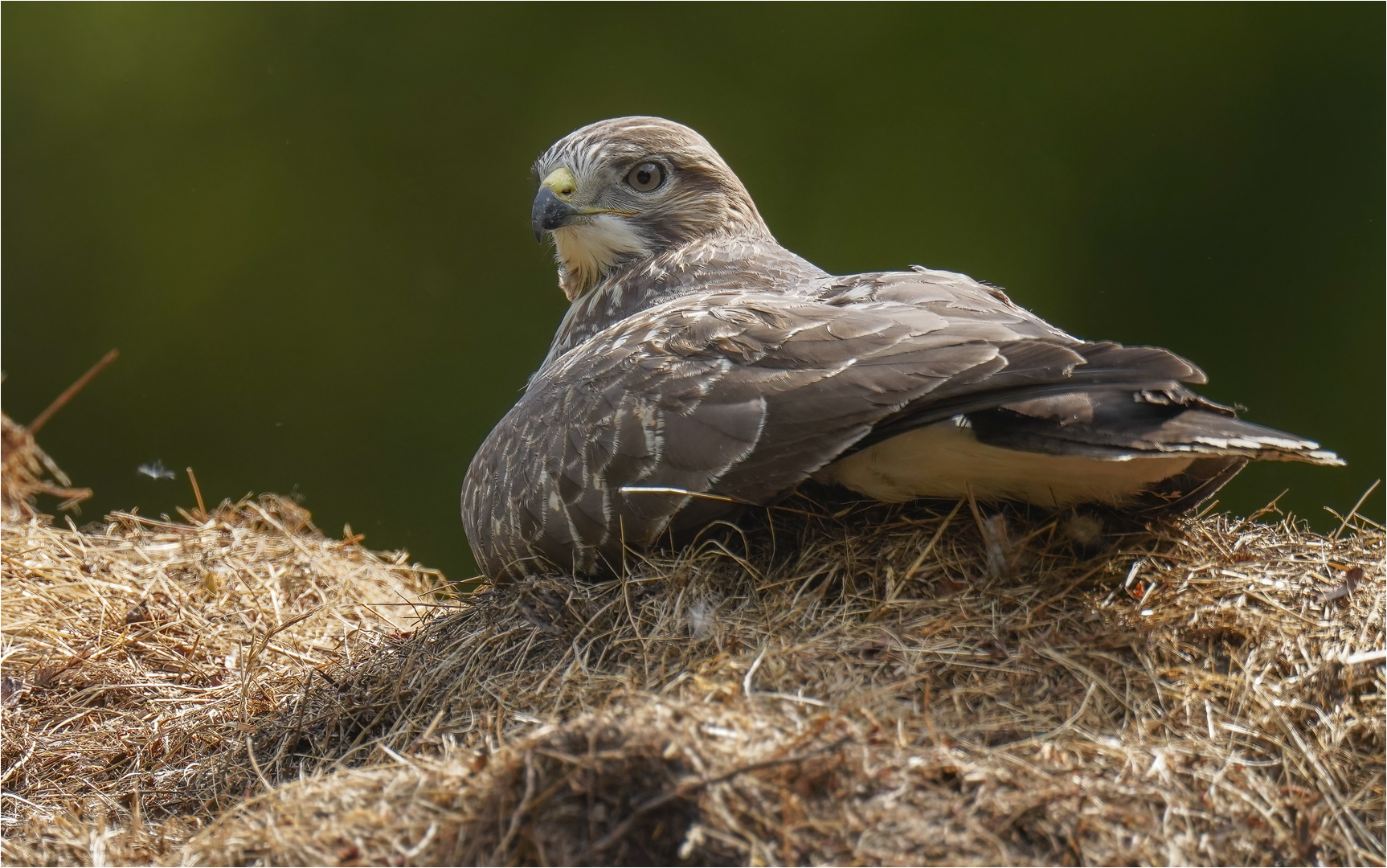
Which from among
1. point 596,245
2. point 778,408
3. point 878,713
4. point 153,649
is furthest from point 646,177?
point 878,713

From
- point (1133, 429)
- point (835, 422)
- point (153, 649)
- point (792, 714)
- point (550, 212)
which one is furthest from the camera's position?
point (550, 212)

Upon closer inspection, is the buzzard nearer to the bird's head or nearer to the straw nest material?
the straw nest material

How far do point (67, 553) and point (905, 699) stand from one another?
2673mm

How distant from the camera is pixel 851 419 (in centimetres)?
229

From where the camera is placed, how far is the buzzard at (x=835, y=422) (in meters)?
2.20

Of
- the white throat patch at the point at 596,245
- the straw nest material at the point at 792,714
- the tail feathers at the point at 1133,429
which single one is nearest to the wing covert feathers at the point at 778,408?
the tail feathers at the point at 1133,429

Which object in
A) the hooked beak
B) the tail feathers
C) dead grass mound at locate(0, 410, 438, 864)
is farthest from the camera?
the hooked beak

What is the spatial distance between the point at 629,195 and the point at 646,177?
3.1 inches

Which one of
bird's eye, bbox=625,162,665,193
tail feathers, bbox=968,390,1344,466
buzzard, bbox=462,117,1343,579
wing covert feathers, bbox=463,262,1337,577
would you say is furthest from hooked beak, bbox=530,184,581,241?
tail feathers, bbox=968,390,1344,466

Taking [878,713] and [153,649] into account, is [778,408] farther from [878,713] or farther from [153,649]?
[153,649]

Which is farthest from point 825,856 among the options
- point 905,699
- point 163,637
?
point 163,637

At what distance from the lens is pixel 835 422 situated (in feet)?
7.57

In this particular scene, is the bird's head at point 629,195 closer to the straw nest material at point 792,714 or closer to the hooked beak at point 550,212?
the hooked beak at point 550,212

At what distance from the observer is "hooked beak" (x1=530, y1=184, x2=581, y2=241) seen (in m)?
3.68
